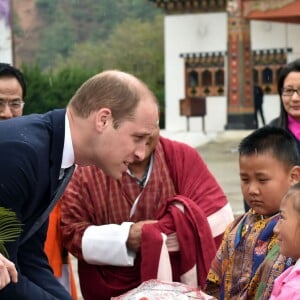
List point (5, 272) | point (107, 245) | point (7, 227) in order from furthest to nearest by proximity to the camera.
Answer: point (107, 245), point (7, 227), point (5, 272)

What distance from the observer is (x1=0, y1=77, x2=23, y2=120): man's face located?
432cm

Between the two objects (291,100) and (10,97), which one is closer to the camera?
(10,97)

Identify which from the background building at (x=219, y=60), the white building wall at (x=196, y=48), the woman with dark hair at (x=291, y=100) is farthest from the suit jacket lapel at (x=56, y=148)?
the white building wall at (x=196, y=48)

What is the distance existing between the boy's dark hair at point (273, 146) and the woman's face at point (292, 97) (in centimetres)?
80

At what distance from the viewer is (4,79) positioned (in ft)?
14.3

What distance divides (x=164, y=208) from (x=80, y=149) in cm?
117

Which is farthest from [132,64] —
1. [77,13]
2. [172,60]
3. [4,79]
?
[4,79]

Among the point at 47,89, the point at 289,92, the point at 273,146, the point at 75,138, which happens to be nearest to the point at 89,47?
the point at 47,89

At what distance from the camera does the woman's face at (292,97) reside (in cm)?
449

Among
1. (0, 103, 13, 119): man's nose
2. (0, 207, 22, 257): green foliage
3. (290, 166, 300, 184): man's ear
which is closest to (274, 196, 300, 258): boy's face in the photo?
(290, 166, 300, 184): man's ear

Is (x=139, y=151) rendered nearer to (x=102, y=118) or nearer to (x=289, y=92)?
(x=102, y=118)

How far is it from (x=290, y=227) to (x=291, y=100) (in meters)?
1.54

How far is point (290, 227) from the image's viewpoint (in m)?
3.06

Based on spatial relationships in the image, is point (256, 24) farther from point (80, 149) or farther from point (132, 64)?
point (80, 149)
